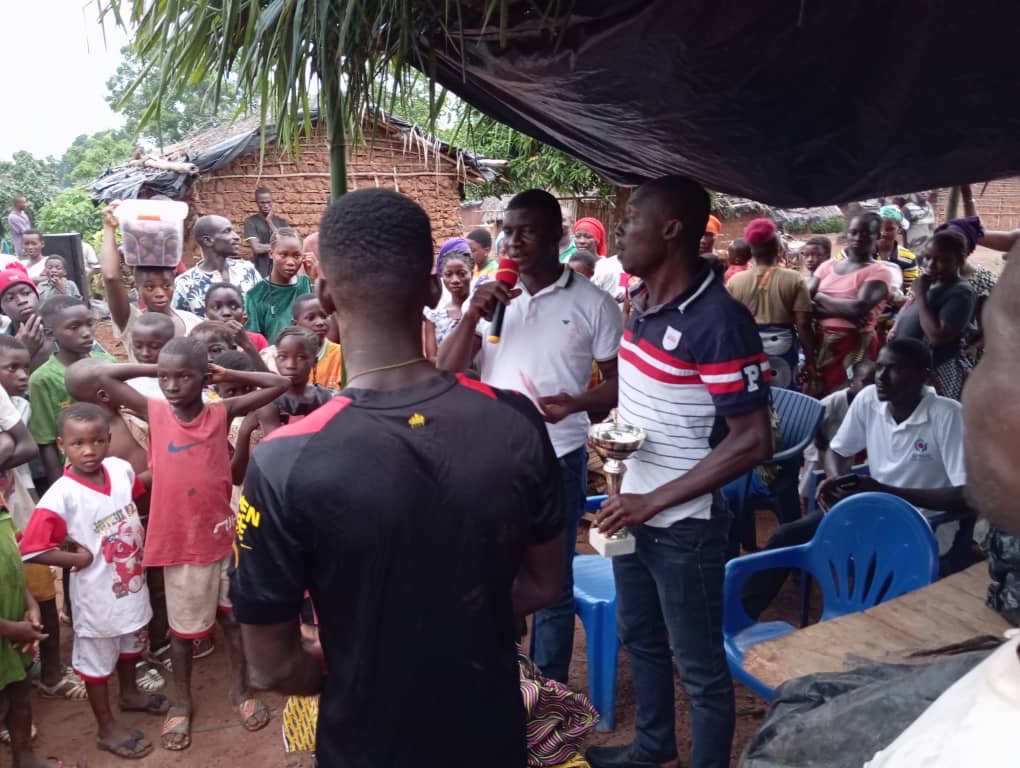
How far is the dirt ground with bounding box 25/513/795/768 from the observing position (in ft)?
10.5

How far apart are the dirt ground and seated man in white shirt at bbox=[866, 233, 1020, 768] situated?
2639 millimetres

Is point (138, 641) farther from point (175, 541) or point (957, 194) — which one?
point (957, 194)

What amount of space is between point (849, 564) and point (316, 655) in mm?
2276

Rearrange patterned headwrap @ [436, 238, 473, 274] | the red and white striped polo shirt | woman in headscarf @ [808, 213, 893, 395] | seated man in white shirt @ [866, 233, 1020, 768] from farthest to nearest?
woman in headscarf @ [808, 213, 893, 395]
patterned headwrap @ [436, 238, 473, 274]
the red and white striped polo shirt
seated man in white shirt @ [866, 233, 1020, 768]

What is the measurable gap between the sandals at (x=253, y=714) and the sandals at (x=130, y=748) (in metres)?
0.38

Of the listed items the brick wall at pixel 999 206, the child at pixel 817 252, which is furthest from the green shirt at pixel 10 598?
the brick wall at pixel 999 206

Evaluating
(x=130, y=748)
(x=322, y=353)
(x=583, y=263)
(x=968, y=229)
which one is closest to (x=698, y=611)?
(x=130, y=748)

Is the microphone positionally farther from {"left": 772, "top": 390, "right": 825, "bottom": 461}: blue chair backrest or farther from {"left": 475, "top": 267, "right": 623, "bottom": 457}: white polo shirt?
{"left": 772, "top": 390, "right": 825, "bottom": 461}: blue chair backrest

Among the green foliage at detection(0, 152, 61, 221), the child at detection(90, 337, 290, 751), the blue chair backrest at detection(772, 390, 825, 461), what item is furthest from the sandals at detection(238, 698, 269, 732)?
the green foliage at detection(0, 152, 61, 221)

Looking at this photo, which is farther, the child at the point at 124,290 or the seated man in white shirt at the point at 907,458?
the child at the point at 124,290

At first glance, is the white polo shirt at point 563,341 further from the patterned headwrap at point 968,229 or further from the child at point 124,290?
the patterned headwrap at point 968,229

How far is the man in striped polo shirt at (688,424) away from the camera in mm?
2295

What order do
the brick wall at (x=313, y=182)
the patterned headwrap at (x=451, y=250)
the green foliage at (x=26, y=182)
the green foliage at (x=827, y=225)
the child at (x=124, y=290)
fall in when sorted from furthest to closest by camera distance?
the green foliage at (x=26, y=182), the green foliage at (x=827, y=225), the brick wall at (x=313, y=182), the patterned headwrap at (x=451, y=250), the child at (x=124, y=290)

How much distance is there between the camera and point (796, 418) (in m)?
4.66
